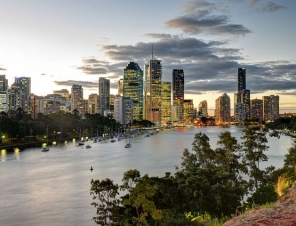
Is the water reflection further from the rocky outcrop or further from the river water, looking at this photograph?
the rocky outcrop

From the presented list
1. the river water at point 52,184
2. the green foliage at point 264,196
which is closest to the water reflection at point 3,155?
the river water at point 52,184

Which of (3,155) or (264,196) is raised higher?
(264,196)

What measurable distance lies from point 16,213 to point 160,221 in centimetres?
1911

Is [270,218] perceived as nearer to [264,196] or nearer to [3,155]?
[264,196]

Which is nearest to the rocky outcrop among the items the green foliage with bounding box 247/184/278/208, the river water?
the green foliage with bounding box 247/184/278/208

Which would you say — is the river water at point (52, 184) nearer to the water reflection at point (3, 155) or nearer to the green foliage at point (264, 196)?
the water reflection at point (3, 155)

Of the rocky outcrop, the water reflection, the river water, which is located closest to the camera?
the rocky outcrop

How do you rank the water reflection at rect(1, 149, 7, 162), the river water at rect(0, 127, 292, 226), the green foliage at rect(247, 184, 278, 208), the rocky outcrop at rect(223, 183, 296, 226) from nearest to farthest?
the rocky outcrop at rect(223, 183, 296, 226) < the green foliage at rect(247, 184, 278, 208) < the river water at rect(0, 127, 292, 226) < the water reflection at rect(1, 149, 7, 162)

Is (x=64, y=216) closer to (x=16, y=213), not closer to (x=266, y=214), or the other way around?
(x=16, y=213)

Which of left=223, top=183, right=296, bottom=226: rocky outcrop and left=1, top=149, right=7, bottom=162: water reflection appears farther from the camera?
left=1, top=149, right=7, bottom=162: water reflection

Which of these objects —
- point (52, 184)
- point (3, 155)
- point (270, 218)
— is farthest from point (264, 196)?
point (3, 155)

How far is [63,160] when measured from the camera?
235ft

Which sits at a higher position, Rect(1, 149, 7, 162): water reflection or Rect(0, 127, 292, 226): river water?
Rect(1, 149, 7, 162): water reflection

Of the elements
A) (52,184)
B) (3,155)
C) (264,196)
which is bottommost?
(52,184)
